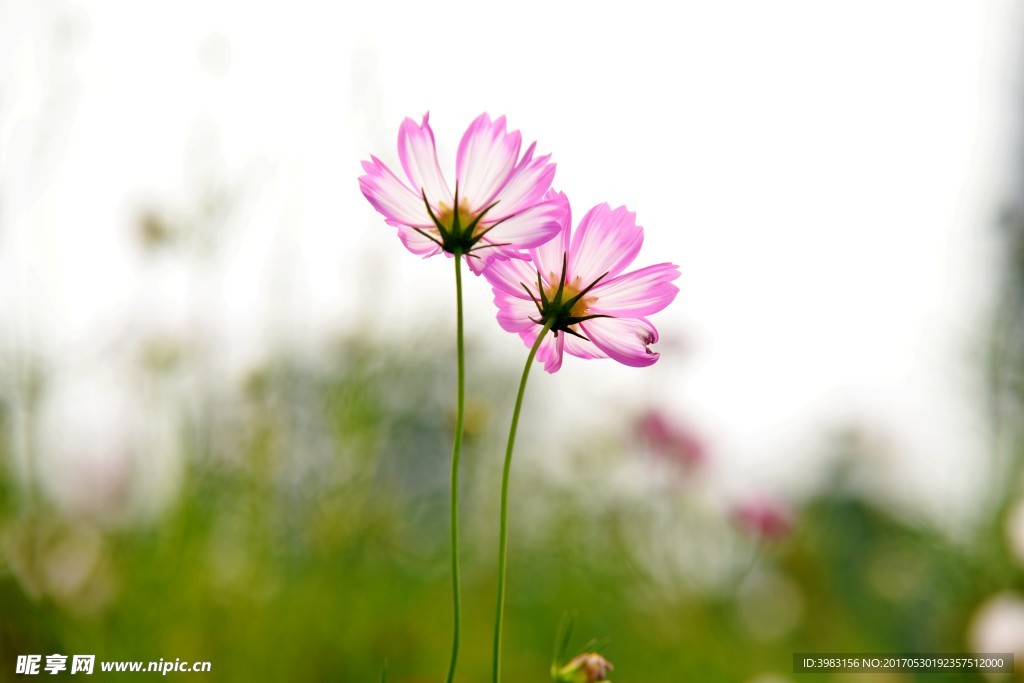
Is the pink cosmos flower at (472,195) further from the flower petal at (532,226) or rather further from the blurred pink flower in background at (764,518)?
the blurred pink flower in background at (764,518)

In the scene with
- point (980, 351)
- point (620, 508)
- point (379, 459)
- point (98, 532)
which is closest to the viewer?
point (98, 532)

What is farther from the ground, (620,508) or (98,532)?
(98,532)

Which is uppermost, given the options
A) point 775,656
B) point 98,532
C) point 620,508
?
point 98,532

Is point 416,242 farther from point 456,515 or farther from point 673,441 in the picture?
point 673,441

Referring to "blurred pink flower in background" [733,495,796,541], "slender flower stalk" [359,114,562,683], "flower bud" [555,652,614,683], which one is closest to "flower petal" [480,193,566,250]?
"slender flower stalk" [359,114,562,683]

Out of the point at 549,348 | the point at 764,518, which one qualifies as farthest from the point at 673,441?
the point at 549,348

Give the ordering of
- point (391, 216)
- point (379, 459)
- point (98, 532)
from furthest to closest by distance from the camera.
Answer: point (379, 459), point (98, 532), point (391, 216)

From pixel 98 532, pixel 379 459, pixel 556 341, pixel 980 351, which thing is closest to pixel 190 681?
pixel 98 532

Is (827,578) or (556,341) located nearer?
(556,341)

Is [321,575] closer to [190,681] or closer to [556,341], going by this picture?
[190,681]
